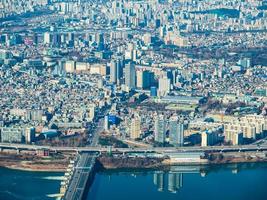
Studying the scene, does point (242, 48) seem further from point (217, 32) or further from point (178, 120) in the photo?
point (178, 120)

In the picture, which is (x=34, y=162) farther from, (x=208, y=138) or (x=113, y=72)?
(x=113, y=72)

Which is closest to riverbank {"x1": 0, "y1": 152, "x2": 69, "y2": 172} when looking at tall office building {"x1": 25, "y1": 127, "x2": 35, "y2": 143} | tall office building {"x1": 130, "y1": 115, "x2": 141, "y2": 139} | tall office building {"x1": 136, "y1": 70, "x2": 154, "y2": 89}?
tall office building {"x1": 25, "y1": 127, "x2": 35, "y2": 143}

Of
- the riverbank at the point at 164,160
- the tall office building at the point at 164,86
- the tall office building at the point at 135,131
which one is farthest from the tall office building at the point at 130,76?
the riverbank at the point at 164,160

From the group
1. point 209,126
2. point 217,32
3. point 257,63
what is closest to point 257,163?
point 209,126

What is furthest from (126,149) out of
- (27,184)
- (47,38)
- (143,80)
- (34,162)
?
(47,38)

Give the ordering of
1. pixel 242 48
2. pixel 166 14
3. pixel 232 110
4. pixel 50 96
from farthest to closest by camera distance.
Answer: pixel 166 14, pixel 242 48, pixel 50 96, pixel 232 110

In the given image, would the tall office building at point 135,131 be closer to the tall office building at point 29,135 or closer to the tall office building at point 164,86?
the tall office building at point 29,135

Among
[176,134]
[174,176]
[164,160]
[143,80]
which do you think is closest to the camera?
[174,176]

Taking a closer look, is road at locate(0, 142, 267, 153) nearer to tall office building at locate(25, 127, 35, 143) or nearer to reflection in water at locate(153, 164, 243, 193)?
tall office building at locate(25, 127, 35, 143)
